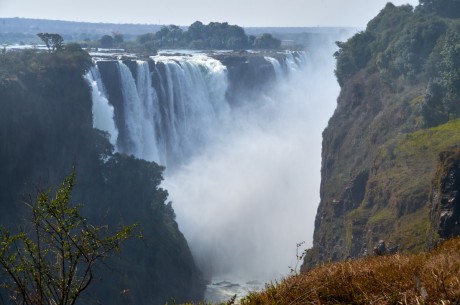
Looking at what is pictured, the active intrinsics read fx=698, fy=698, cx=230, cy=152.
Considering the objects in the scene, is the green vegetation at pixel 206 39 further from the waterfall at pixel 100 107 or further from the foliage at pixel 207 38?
the waterfall at pixel 100 107

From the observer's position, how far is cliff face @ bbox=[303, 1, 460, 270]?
93.0 ft

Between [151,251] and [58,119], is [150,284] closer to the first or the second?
[151,251]

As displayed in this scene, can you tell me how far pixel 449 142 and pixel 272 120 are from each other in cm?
4475

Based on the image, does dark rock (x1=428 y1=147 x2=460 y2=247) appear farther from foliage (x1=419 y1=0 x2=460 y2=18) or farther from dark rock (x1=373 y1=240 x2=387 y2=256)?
foliage (x1=419 y1=0 x2=460 y2=18)

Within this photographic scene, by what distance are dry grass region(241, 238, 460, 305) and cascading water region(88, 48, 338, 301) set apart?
95.4 feet

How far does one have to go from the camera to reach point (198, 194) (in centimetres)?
5381

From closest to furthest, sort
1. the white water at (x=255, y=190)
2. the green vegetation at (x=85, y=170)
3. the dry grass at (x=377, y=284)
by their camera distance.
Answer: the dry grass at (x=377, y=284)
the green vegetation at (x=85, y=170)
the white water at (x=255, y=190)

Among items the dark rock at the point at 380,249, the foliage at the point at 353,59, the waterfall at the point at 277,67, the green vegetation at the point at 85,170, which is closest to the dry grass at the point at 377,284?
the dark rock at the point at 380,249

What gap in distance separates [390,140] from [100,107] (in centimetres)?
1920

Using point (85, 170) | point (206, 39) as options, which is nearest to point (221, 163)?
point (85, 170)

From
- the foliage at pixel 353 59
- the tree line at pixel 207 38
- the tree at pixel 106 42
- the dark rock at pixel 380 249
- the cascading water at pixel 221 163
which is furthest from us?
the tree line at pixel 207 38

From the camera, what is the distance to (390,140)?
3669 cm

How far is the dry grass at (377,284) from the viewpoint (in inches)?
283

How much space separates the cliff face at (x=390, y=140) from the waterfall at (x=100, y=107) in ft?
47.9
